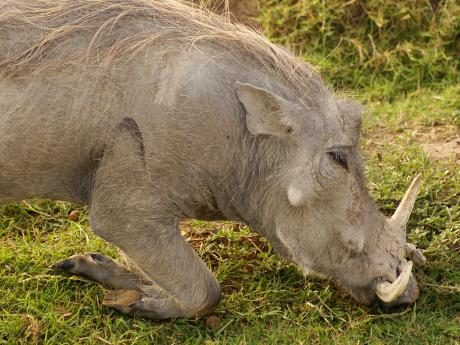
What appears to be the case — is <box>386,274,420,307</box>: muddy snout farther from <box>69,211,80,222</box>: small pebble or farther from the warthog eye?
<box>69,211,80,222</box>: small pebble

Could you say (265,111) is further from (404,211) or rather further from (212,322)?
(212,322)

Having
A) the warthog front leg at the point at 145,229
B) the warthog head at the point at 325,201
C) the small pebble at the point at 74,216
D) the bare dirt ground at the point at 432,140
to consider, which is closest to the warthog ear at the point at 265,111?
the warthog head at the point at 325,201

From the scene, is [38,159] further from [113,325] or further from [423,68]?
[423,68]

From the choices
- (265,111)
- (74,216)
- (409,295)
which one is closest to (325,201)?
(265,111)

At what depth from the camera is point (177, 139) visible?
11.6 feet

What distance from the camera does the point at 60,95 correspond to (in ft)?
11.8

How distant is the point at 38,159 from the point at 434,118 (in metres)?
2.96

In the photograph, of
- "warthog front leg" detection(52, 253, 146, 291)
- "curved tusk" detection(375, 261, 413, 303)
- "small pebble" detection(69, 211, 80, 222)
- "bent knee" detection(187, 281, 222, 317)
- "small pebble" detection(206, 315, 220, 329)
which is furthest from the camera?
"small pebble" detection(69, 211, 80, 222)

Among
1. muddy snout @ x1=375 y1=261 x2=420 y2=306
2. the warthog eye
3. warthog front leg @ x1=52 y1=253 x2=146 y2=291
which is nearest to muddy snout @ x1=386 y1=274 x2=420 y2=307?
muddy snout @ x1=375 y1=261 x2=420 y2=306

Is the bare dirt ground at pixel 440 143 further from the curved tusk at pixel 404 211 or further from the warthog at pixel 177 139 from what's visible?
the warthog at pixel 177 139

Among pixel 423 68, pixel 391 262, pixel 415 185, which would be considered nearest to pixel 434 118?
pixel 423 68

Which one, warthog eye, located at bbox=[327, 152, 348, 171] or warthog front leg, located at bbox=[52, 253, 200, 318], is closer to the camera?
warthog eye, located at bbox=[327, 152, 348, 171]

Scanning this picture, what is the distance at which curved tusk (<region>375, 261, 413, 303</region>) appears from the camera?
11.9ft

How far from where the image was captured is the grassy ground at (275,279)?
12.8 ft
